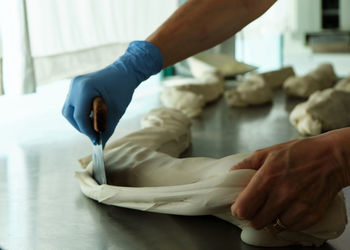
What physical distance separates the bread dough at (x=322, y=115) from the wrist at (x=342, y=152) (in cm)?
80

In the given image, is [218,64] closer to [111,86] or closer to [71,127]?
[71,127]

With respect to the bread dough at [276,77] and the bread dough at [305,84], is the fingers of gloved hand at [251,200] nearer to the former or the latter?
the bread dough at [305,84]

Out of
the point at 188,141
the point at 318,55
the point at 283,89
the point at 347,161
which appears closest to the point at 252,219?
the point at 347,161

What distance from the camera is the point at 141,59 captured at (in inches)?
50.1

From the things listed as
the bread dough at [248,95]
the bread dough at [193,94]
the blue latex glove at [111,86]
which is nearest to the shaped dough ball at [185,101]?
the bread dough at [193,94]

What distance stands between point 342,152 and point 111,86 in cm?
56

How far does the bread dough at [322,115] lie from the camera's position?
1700mm

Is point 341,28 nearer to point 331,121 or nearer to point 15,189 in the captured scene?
point 331,121

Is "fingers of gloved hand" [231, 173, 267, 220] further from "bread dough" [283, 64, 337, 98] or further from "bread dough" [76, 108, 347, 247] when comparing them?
"bread dough" [283, 64, 337, 98]

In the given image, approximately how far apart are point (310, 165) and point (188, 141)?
778mm

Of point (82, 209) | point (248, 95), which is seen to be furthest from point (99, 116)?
point (248, 95)

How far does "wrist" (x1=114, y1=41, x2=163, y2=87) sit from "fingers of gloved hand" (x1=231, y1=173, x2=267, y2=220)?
503 millimetres

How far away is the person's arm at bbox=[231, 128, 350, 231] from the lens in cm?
87

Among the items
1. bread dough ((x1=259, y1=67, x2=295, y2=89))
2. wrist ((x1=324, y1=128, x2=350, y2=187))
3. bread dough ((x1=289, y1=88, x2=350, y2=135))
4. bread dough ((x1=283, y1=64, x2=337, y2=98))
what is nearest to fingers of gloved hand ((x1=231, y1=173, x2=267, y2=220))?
wrist ((x1=324, y1=128, x2=350, y2=187))
